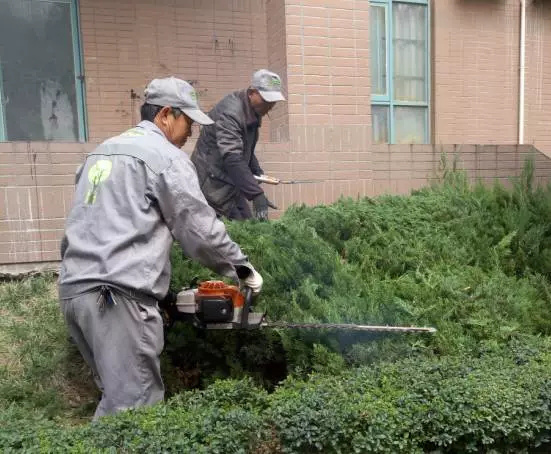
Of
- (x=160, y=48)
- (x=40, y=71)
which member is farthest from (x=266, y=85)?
(x=40, y=71)

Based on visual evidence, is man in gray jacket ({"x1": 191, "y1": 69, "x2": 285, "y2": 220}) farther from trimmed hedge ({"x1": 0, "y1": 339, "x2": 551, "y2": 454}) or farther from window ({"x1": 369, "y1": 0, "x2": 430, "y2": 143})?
window ({"x1": 369, "y1": 0, "x2": 430, "y2": 143})

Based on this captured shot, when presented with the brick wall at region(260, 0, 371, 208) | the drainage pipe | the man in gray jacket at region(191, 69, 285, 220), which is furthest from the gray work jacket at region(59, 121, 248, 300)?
the drainage pipe

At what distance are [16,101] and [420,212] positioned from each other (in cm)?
487

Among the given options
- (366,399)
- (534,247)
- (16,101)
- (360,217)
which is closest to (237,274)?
(366,399)

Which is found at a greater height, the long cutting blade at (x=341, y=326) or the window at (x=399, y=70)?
the window at (x=399, y=70)

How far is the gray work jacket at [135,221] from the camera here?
2.58 meters

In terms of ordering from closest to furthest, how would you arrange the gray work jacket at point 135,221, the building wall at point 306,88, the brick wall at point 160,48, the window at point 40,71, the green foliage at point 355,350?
the green foliage at point 355,350
the gray work jacket at point 135,221
the building wall at point 306,88
the window at point 40,71
the brick wall at point 160,48

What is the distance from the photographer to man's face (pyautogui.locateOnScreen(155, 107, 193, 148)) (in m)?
2.90

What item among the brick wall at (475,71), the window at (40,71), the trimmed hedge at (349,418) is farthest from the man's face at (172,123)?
the brick wall at (475,71)

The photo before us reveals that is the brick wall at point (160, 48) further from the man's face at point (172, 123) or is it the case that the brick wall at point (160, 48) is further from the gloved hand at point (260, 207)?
the man's face at point (172, 123)

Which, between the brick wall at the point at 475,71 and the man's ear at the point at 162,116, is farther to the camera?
the brick wall at the point at 475,71

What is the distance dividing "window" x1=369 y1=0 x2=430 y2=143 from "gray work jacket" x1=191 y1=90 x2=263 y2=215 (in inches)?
137

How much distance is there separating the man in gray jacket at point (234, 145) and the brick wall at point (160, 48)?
8.78ft

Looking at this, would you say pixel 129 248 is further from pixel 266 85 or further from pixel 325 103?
pixel 325 103
